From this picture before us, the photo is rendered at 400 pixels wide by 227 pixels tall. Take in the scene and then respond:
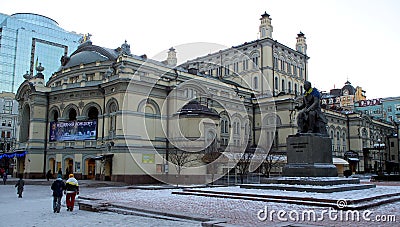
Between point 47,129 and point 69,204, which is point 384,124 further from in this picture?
point 69,204

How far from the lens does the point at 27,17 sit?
11894 centimetres

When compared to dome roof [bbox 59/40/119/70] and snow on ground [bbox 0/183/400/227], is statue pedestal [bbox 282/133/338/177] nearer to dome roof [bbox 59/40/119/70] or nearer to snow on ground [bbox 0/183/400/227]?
snow on ground [bbox 0/183/400/227]

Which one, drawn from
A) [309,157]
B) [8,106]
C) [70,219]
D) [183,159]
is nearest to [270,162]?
[183,159]

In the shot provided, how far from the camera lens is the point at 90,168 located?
44.0 meters

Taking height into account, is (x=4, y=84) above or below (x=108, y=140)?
above

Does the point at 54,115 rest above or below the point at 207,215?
above

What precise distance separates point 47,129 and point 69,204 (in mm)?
32687

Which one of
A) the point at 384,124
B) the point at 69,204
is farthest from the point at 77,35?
the point at 69,204

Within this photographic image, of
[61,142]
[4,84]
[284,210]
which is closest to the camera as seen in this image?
[284,210]

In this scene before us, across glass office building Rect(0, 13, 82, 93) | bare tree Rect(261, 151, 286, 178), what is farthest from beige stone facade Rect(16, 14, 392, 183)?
glass office building Rect(0, 13, 82, 93)

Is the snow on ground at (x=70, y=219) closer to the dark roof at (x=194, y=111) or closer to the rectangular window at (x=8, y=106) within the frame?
the dark roof at (x=194, y=111)

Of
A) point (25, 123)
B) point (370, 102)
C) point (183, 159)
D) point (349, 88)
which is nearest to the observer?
point (183, 159)

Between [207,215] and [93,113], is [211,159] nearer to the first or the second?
[93,113]

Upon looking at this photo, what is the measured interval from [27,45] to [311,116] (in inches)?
4203
